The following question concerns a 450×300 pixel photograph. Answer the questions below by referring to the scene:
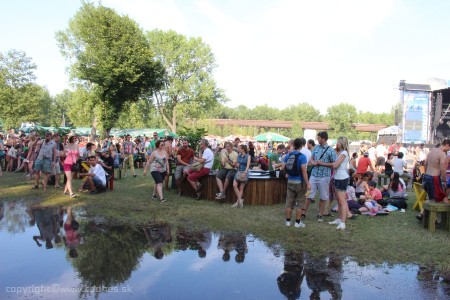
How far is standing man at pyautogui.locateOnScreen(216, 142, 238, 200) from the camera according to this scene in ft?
32.2

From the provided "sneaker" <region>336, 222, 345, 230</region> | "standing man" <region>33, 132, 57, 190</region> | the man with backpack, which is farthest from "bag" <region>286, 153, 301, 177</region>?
"standing man" <region>33, 132, 57, 190</region>

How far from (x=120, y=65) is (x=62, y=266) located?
27001 mm

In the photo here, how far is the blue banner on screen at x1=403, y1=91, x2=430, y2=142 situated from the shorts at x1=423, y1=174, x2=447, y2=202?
25.4m

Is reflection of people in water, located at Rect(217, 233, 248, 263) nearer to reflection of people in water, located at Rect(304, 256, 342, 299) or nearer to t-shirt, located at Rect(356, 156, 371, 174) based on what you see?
reflection of people in water, located at Rect(304, 256, 342, 299)

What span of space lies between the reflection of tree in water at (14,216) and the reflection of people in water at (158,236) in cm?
233

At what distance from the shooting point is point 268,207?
9711 millimetres

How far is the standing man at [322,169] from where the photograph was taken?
26.5ft

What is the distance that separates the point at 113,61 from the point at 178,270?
27664 millimetres

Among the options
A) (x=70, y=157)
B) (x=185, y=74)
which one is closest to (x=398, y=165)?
(x=70, y=157)

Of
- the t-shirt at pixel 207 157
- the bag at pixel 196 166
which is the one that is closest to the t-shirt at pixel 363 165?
the t-shirt at pixel 207 157

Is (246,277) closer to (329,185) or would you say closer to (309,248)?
(309,248)

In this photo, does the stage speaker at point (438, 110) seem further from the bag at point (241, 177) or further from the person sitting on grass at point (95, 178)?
the person sitting on grass at point (95, 178)

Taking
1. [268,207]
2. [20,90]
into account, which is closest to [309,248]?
[268,207]

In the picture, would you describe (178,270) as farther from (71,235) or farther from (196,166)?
(196,166)
